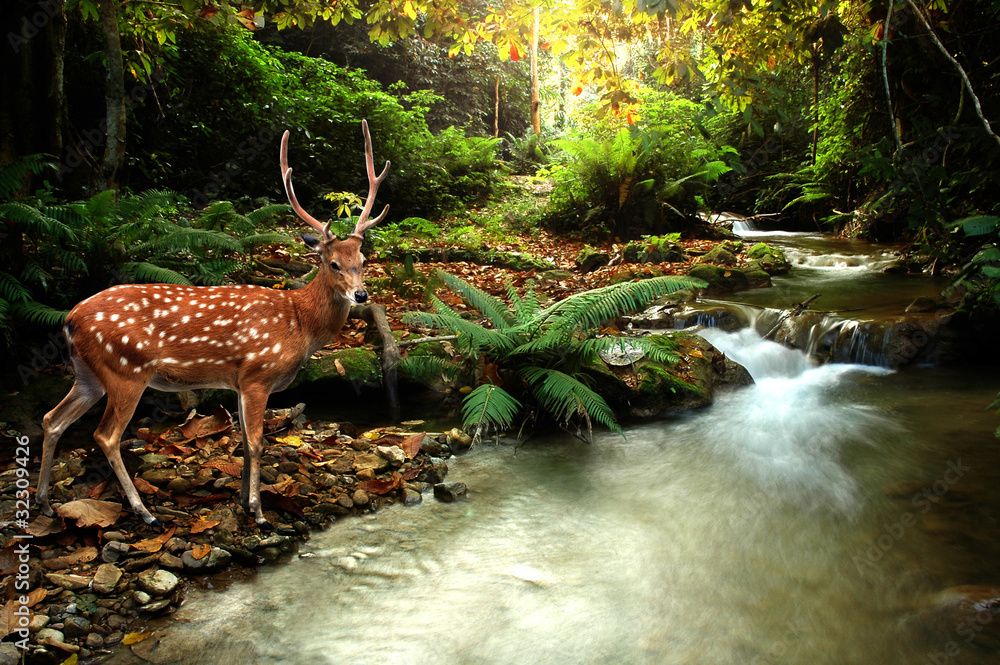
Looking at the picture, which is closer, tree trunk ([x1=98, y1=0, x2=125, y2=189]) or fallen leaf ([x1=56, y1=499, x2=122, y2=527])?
fallen leaf ([x1=56, y1=499, x2=122, y2=527])

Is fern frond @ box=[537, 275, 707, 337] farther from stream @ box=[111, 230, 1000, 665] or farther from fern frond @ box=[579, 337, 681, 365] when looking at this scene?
stream @ box=[111, 230, 1000, 665]

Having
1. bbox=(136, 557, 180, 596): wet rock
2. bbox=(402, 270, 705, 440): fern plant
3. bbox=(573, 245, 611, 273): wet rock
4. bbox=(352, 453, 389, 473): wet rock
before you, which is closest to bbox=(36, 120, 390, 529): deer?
bbox=(136, 557, 180, 596): wet rock

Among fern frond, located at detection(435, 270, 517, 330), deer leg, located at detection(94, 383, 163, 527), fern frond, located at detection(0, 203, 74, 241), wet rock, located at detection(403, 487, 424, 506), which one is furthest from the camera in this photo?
fern frond, located at detection(435, 270, 517, 330)

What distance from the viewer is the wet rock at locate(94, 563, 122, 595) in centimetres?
251

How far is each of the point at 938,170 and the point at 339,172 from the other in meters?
9.23

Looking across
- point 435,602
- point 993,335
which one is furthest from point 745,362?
point 435,602

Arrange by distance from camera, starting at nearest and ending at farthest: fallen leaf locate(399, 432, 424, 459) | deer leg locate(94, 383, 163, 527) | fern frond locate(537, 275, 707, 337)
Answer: deer leg locate(94, 383, 163, 527)
fallen leaf locate(399, 432, 424, 459)
fern frond locate(537, 275, 707, 337)

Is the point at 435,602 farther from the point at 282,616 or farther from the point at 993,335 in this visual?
the point at 993,335

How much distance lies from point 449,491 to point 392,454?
1.93ft

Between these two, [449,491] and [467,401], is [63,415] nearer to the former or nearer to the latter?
[449,491]

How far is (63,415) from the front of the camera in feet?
9.48

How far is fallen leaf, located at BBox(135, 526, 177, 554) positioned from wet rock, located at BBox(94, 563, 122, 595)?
0.51 ft

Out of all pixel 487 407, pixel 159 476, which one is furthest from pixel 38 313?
pixel 487 407

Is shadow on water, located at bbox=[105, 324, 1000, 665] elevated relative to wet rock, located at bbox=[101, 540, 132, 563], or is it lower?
lower
